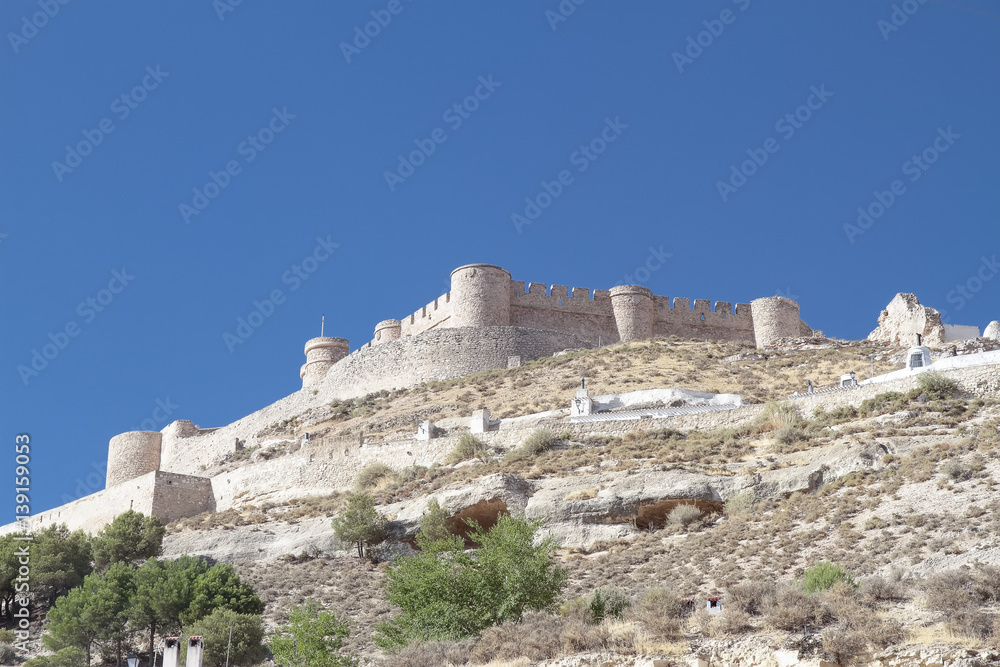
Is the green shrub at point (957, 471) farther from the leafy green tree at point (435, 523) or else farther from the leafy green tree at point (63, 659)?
the leafy green tree at point (63, 659)

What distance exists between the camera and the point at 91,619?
1986cm

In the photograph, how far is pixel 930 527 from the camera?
17234mm

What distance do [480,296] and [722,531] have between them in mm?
23359

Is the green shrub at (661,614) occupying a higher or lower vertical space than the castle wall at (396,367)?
lower

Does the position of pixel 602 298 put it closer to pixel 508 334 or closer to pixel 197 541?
pixel 508 334

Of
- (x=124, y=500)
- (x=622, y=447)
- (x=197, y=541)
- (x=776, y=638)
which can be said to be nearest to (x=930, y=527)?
(x=776, y=638)

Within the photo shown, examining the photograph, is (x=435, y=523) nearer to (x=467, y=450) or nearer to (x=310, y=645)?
(x=467, y=450)

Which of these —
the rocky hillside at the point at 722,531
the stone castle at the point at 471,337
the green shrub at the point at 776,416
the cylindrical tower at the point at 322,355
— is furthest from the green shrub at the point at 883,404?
the cylindrical tower at the point at 322,355

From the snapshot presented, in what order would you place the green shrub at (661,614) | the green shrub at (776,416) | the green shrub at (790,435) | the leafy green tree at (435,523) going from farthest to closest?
1. the green shrub at (776,416)
2. the green shrub at (790,435)
3. the leafy green tree at (435,523)
4. the green shrub at (661,614)

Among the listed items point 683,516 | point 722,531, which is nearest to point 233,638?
point 683,516

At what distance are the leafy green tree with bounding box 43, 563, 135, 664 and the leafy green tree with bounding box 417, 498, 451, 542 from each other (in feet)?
18.1

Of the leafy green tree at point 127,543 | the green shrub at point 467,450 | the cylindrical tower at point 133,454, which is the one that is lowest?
the leafy green tree at point 127,543

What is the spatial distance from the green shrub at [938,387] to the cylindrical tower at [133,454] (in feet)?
105

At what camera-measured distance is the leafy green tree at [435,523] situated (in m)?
22.0
